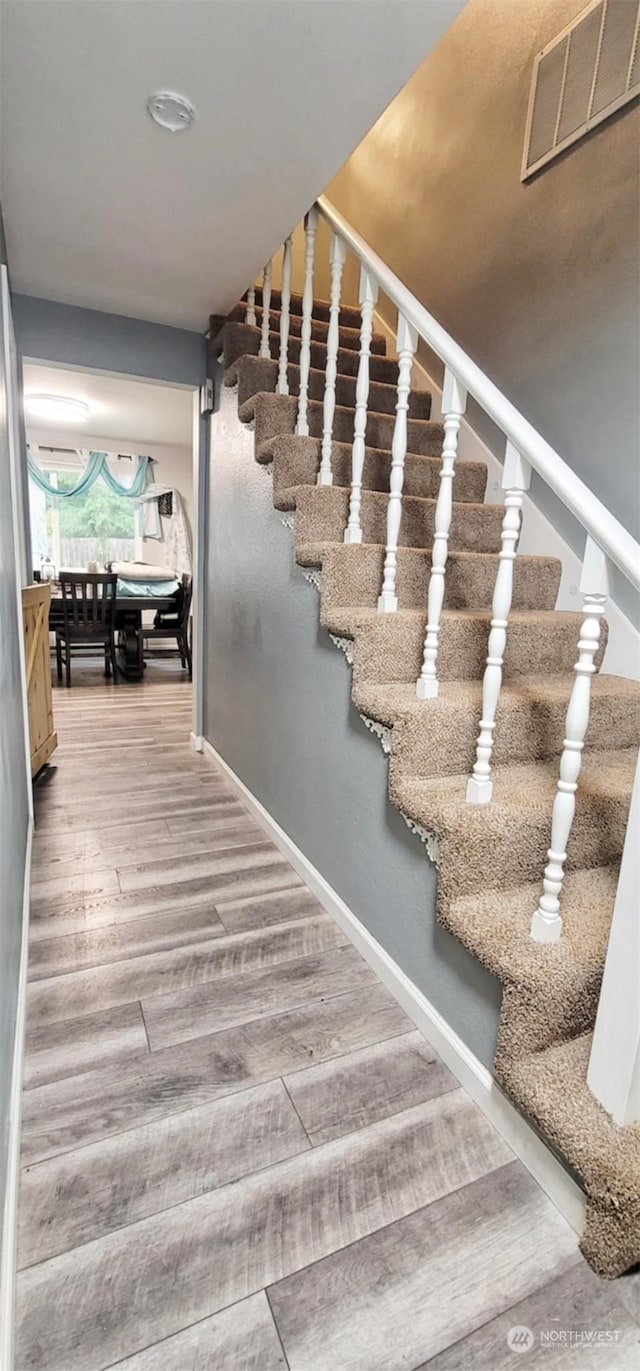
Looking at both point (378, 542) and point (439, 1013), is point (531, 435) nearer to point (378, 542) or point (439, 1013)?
point (378, 542)

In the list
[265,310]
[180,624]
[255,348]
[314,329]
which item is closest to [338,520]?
[265,310]

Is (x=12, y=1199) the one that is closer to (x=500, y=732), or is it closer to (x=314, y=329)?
(x=500, y=732)

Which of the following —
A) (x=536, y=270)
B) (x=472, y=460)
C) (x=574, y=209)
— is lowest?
(x=472, y=460)

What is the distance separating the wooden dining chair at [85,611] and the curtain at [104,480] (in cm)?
200

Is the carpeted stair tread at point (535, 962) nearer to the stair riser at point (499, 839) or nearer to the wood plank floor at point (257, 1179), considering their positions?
the stair riser at point (499, 839)

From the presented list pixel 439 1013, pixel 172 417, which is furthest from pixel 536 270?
pixel 172 417

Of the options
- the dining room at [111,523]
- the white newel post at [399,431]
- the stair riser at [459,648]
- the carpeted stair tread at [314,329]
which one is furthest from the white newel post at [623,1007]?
the dining room at [111,523]

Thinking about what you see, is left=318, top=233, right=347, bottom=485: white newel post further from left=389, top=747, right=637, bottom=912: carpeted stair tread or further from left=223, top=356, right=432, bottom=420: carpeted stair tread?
left=389, top=747, right=637, bottom=912: carpeted stair tread

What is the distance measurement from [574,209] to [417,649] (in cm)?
159

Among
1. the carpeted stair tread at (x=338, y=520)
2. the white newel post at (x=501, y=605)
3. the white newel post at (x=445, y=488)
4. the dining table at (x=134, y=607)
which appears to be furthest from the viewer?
the dining table at (x=134, y=607)

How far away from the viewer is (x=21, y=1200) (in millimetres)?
1008

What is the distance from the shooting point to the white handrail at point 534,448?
0.95 meters

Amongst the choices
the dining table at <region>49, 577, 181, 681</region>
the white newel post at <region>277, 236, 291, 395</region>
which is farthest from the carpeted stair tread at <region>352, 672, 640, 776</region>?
the dining table at <region>49, 577, 181, 681</region>

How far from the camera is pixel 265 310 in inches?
87.4
